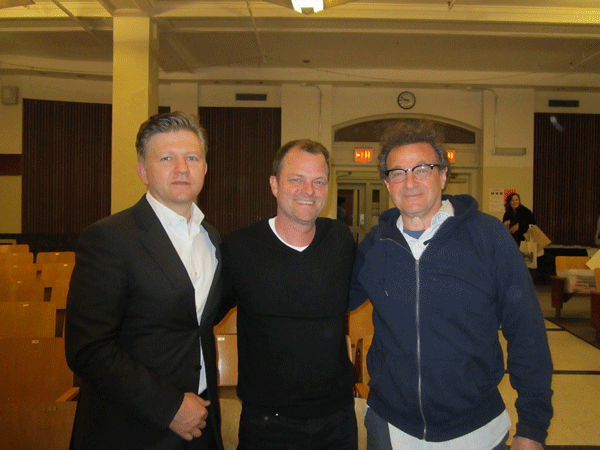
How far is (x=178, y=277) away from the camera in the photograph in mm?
1348

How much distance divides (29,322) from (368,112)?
8.41m

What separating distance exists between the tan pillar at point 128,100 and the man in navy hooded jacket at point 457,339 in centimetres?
555

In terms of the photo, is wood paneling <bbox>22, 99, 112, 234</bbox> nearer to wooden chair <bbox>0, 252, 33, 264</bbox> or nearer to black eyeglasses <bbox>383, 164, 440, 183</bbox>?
wooden chair <bbox>0, 252, 33, 264</bbox>

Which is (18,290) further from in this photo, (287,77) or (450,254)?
(287,77)

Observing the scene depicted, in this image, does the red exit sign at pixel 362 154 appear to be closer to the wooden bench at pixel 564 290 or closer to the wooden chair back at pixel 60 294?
the wooden bench at pixel 564 290

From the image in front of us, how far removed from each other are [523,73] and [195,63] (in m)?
7.11

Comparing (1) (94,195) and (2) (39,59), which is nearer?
(2) (39,59)

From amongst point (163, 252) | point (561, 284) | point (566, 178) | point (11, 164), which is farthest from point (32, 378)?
point (566, 178)

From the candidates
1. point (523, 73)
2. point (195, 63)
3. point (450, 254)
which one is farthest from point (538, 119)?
point (450, 254)

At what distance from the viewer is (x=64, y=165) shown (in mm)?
10031

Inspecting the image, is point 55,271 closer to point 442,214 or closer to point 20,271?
point 20,271

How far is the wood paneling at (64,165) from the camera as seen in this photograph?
9852 millimetres

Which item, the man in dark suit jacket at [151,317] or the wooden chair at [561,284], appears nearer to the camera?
the man in dark suit jacket at [151,317]

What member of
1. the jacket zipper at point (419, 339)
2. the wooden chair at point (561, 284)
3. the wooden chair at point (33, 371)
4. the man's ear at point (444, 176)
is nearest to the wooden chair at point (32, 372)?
the wooden chair at point (33, 371)
